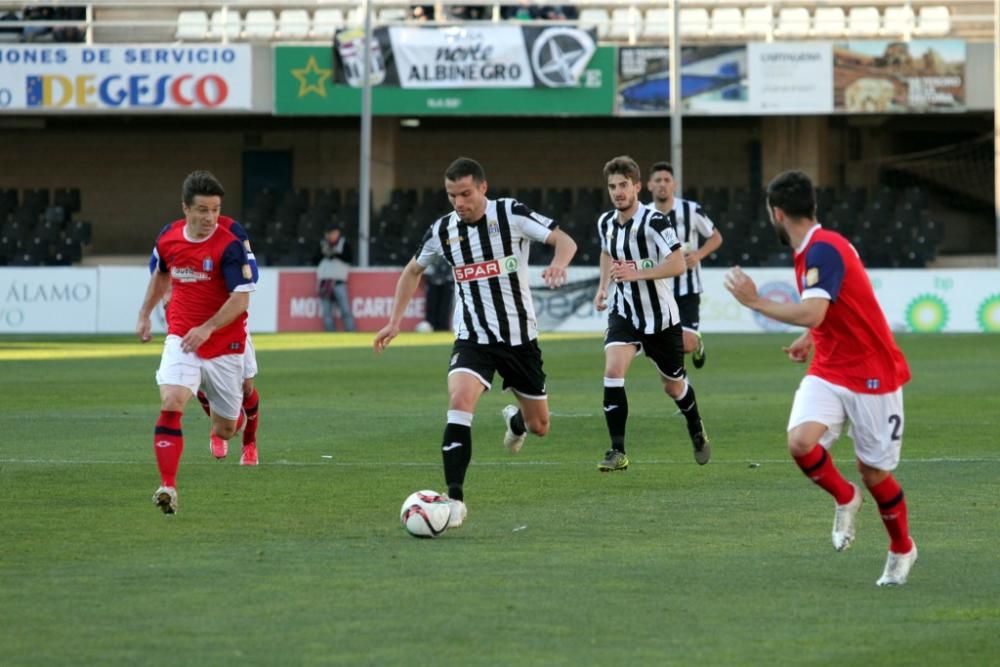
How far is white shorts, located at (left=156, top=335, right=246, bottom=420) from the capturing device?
10.1 meters

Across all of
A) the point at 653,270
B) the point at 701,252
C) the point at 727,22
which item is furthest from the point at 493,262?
the point at 727,22

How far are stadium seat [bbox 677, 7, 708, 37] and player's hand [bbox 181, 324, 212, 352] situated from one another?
2931 centimetres

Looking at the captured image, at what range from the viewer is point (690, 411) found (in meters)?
12.5

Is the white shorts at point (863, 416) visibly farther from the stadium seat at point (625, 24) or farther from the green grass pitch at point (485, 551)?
the stadium seat at point (625, 24)

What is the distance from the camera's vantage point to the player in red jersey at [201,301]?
33.1 feet

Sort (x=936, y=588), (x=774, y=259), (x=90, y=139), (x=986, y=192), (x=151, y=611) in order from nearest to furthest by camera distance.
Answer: (x=151, y=611)
(x=936, y=588)
(x=774, y=259)
(x=986, y=192)
(x=90, y=139)

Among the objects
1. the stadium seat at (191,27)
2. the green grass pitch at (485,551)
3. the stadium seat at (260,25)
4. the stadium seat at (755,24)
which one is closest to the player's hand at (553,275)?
the green grass pitch at (485,551)

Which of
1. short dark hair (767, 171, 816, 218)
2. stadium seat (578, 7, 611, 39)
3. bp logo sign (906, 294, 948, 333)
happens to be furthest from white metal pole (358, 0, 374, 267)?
short dark hair (767, 171, 816, 218)

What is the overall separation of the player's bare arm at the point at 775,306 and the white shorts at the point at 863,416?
0.38 metres

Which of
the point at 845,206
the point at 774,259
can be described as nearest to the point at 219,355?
the point at 774,259

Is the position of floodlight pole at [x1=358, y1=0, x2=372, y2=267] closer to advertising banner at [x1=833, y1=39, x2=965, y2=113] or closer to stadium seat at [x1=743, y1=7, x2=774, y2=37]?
stadium seat at [x1=743, y1=7, x2=774, y2=37]

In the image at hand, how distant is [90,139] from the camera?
44.7 meters

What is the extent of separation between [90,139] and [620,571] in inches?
1535

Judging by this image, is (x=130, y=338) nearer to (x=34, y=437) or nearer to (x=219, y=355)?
(x=34, y=437)
